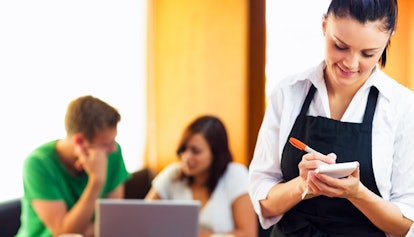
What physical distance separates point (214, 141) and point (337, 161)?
121 cm

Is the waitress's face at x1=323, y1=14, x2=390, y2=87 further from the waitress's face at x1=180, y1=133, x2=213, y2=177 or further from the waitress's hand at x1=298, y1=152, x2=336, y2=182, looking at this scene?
the waitress's face at x1=180, y1=133, x2=213, y2=177

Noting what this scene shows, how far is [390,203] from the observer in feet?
2.81

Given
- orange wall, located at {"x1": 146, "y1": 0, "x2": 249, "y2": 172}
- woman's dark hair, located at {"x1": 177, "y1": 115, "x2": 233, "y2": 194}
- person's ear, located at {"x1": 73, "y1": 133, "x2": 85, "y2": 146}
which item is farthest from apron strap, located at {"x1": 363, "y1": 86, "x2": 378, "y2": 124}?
woman's dark hair, located at {"x1": 177, "y1": 115, "x2": 233, "y2": 194}

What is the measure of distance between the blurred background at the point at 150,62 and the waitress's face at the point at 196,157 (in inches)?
4.8

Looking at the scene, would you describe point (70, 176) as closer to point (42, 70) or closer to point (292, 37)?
point (42, 70)

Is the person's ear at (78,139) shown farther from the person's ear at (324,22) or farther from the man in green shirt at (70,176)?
the person's ear at (324,22)

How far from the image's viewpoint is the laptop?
1266 millimetres

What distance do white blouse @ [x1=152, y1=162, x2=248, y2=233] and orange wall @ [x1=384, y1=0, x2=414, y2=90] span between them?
104 cm

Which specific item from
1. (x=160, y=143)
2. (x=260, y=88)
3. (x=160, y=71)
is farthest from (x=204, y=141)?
(x=260, y=88)

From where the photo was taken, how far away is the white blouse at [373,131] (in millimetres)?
863

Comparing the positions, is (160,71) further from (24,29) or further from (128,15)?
(24,29)

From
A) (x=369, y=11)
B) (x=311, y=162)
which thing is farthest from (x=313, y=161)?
(x=369, y=11)

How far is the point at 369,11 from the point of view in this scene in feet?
2.71

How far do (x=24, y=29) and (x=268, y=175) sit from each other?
38.5 inches
